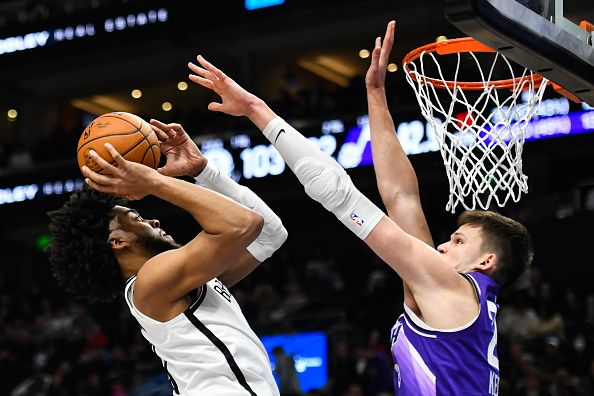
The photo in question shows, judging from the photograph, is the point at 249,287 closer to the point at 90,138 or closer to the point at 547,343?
the point at 547,343

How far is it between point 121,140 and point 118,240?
43cm

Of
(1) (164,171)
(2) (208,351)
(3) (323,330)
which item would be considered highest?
(1) (164,171)

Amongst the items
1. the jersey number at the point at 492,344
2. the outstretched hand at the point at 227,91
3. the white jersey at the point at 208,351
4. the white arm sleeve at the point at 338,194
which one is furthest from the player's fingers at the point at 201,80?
the jersey number at the point at 492,344

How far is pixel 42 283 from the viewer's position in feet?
63.6

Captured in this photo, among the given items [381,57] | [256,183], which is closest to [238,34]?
[256,183]

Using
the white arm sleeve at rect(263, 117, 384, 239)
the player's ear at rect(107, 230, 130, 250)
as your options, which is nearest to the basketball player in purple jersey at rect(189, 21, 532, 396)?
the white arm sleeve at rect(263, 117, 384, 239)

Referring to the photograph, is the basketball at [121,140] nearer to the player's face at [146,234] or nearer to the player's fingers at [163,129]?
the player's fingers at [163,129]

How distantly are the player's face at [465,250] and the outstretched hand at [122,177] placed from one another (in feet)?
3.87

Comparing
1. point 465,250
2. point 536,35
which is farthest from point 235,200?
point 536,35

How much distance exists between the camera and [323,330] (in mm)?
11195

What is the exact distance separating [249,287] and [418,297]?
33.6ft

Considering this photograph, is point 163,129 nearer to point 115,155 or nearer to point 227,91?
point 227,91

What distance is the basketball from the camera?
153 inches

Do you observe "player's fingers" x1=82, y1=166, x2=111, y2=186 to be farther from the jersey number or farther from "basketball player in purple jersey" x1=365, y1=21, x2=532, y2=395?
the jersey number
